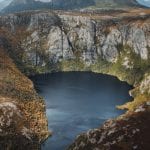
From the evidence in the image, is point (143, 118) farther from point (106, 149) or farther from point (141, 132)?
point (106, 149)

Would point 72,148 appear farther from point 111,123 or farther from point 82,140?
point 111,123

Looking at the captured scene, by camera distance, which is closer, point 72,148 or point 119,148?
point 119,148

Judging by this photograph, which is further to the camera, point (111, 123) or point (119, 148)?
point (111, 123)

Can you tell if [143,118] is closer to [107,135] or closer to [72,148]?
[107,135]

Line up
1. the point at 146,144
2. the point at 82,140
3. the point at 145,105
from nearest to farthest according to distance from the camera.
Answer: the point at 146,144 < the point at 82,140 < the point at 145,105

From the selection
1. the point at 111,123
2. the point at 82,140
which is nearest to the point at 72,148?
the point at 82,140

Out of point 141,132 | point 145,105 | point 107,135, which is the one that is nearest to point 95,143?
point 107,135

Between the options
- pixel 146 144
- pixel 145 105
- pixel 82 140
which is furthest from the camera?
pixel 145 105
